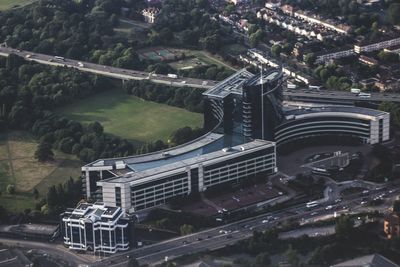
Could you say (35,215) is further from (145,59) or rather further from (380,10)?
(380,10)

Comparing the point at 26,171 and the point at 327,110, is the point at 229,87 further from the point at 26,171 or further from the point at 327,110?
the point at 26,171

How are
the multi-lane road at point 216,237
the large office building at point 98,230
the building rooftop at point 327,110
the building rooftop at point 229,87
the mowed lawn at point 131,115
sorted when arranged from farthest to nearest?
the mowed lawn at point 131,115
the building rooftop at point 327,110
the building rooftop at point 229,87
the large office building at point 98,230
the multi-lane road at point 216,237

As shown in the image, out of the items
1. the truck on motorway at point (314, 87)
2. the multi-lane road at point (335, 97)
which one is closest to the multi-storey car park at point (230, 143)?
the multi-lane road at point (335, 97)

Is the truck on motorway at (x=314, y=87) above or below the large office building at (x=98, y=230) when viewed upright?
above

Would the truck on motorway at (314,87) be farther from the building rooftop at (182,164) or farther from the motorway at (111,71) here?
the building rooftop at (182,164)

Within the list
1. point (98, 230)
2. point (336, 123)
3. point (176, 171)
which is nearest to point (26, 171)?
point (176, 171)

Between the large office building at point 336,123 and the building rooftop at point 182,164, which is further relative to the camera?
the large office building at point 336,123

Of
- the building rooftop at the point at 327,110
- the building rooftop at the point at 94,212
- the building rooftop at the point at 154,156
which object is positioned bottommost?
the building rooftop at the point at 94,212
